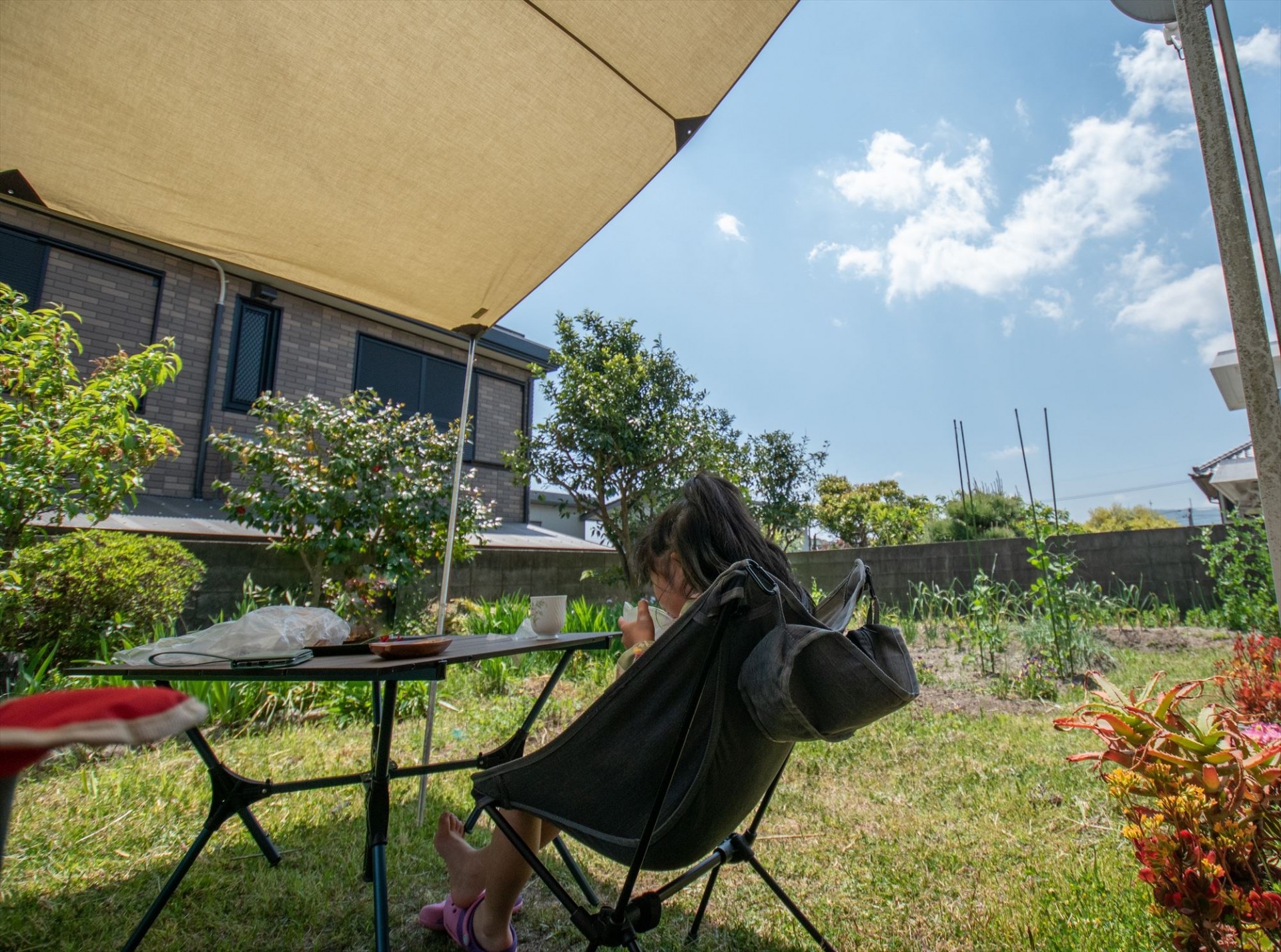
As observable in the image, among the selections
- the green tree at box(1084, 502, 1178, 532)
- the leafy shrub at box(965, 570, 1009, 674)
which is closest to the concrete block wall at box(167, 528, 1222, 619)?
the leafy shrub at box(965, 570, 1009, 674)

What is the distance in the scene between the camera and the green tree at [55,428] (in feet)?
10.4

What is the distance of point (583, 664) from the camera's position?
4.67 metres

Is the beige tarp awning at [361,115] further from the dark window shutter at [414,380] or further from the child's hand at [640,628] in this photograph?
the dark window shutter at [414,380]

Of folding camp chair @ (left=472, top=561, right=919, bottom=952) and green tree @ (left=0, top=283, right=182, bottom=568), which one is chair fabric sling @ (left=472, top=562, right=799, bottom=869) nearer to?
folding camp chair @ (left=472, top=561, right=919, bottom=952)

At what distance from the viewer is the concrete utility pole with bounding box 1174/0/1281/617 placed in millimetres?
1207

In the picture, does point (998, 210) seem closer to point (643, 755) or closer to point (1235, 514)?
point (1235, 514)

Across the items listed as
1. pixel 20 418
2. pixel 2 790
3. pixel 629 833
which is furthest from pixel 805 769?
pixel 20 418

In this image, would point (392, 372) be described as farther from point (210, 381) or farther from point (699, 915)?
point (699, 915)

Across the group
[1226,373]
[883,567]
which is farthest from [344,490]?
[1226,373]

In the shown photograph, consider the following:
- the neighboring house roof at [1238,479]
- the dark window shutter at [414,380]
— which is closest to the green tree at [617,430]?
the dark window shutter at [414,380]

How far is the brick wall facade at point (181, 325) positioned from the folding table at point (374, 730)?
18.5 ft

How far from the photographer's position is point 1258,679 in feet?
6.03

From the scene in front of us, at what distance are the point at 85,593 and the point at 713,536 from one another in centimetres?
382

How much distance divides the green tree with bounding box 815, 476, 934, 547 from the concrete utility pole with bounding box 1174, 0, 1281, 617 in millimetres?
11597
